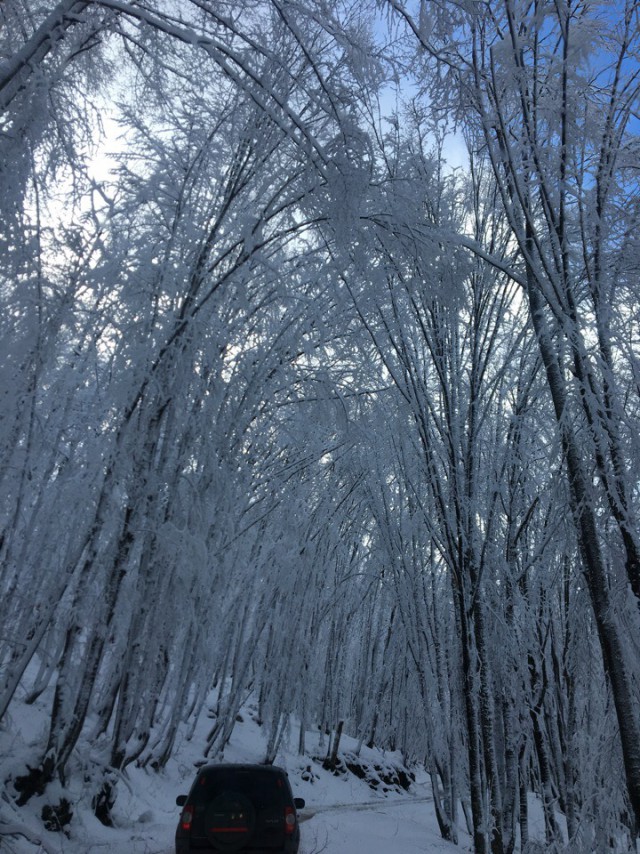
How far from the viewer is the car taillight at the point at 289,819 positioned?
6145mm

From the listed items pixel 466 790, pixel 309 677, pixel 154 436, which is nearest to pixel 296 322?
pixel 154 436

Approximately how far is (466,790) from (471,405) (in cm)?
900

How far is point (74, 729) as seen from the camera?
6.54 m

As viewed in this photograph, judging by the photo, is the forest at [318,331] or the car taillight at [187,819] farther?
the car taillight at [187,819]

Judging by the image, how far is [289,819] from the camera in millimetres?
6195

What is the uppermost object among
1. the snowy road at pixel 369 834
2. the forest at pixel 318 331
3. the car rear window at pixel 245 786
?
the forest at pixel 318 331

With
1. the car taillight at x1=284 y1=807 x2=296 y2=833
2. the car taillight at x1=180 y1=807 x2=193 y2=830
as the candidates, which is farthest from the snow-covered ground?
the car taillight at x1=284 y1=807 x2=296 y2=833

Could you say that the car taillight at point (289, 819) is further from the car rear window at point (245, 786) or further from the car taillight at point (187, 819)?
the car taillight at point (187, 819)

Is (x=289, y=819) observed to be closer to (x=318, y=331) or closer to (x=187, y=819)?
(x=187, y=819)

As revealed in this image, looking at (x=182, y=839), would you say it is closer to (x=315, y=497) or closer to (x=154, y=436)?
(x=154, y=436)

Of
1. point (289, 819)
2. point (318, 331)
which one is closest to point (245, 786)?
point (289, 819)

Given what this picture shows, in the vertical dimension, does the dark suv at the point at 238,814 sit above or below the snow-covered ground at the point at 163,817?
above

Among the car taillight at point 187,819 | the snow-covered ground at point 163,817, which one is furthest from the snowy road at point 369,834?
the car taillight at point 187,819

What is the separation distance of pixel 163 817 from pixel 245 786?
5128 millimetres
